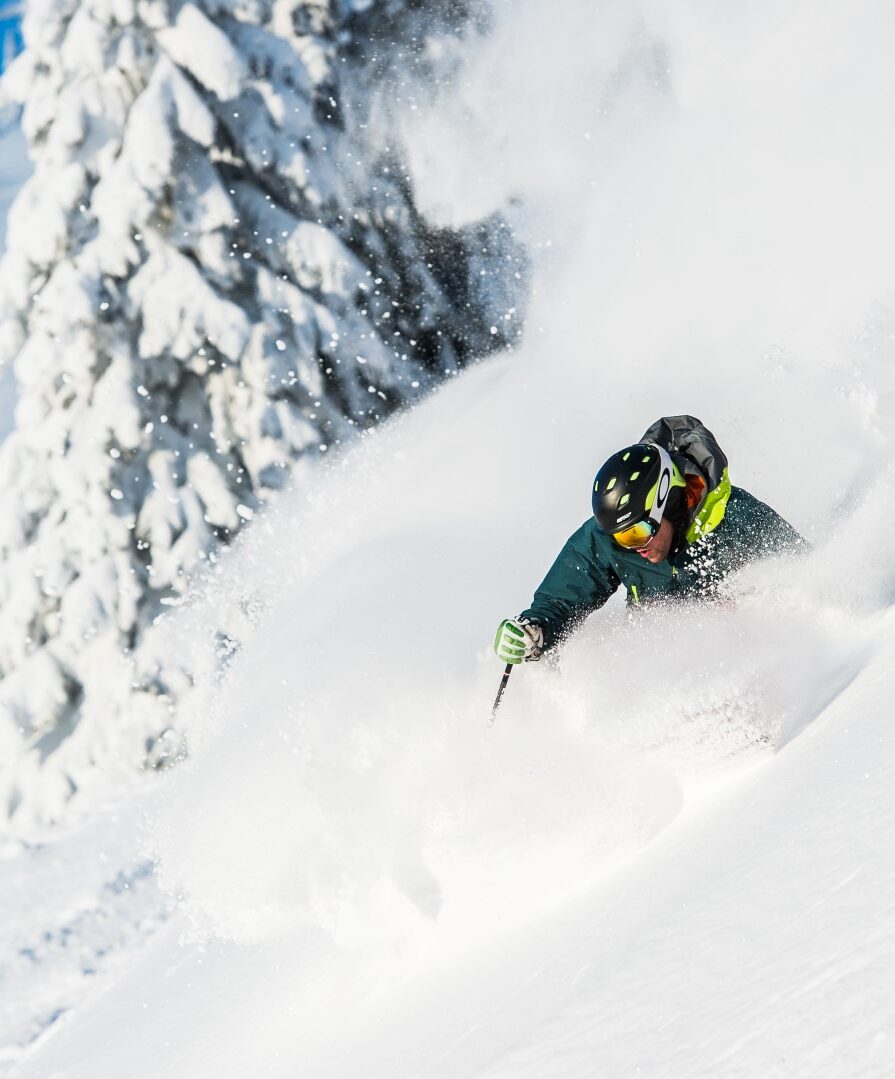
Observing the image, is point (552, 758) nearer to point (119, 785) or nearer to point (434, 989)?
point (434, 989)

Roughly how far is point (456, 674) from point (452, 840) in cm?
A: 149

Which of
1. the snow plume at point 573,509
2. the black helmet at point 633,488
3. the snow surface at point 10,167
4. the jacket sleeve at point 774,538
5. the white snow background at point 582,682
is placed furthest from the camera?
the snow surface at point 10,167

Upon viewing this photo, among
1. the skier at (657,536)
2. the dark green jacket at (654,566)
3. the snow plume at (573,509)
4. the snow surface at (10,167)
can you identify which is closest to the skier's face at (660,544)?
the skier at (657,536)

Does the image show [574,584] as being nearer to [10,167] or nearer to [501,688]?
[501,688]

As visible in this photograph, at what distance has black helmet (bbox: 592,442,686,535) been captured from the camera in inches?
170

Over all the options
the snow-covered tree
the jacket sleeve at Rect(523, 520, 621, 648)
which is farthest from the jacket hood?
the snow-covered tree

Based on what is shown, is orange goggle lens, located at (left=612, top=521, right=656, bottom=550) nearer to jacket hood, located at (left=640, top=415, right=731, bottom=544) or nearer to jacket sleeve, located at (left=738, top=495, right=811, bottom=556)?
jacket hood, located at (left=640, top=415, right=731, bottom=544)

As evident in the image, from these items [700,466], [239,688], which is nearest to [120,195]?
[239,688]

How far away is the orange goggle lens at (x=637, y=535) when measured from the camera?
4.39 m

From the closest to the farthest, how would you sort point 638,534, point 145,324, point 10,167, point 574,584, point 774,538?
point 638,534, point 774,538, point 574,584, point 145,324, point 10,167

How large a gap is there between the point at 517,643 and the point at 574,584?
440 mm

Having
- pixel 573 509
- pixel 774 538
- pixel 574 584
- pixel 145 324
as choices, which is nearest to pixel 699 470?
pixel 774 538

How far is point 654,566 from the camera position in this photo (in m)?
4.78

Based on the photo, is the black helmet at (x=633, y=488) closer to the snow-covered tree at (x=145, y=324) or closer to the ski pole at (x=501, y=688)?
the ski pole at (x=501, y=688)
